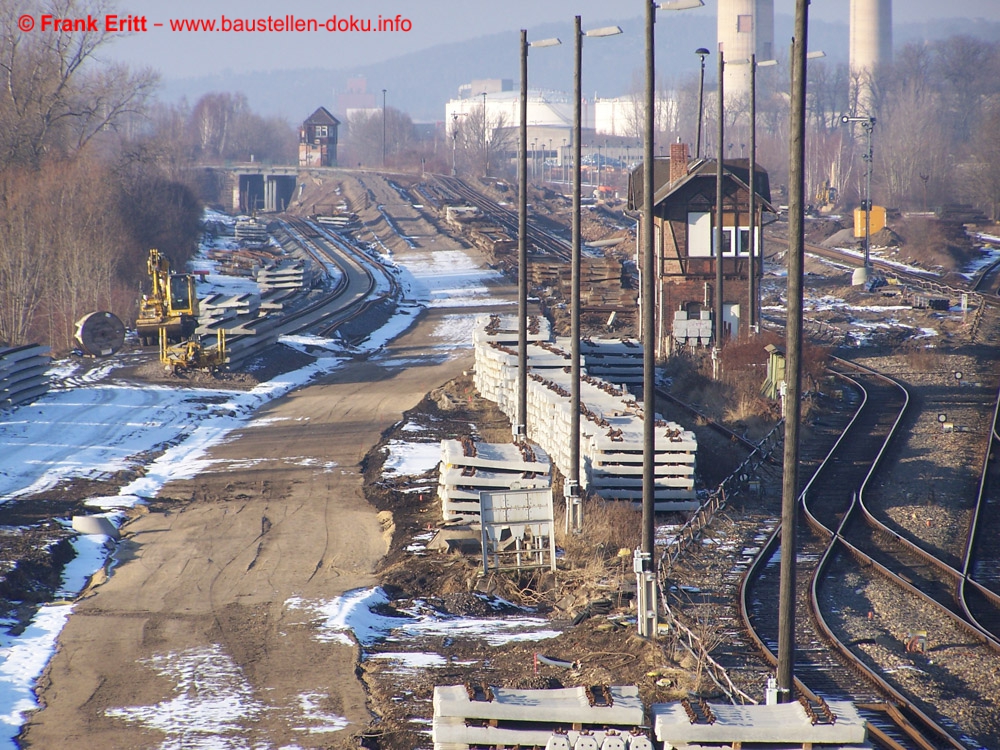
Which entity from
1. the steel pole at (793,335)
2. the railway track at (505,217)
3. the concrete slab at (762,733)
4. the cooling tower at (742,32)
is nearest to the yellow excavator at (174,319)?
the railway track at (505,217)

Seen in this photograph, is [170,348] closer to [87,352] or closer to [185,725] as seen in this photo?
[87,352]

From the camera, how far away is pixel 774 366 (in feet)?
98.9

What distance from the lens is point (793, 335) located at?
1046 centimetres

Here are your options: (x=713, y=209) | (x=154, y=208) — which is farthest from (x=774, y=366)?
(x=154, y=208)

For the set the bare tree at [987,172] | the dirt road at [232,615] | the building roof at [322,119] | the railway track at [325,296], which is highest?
the building roof at [322,119]

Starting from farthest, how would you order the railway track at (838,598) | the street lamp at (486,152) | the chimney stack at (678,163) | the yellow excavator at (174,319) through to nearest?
the street lamp at (486,152), the chimney stack at (678,163), the yellow excavator at (174,319), the railway track at (838,598)

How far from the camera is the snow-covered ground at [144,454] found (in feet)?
39.6

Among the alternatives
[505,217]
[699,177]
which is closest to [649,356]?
[699,177]

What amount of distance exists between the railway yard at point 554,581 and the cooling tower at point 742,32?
151312 mm

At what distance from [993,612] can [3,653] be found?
1218cm

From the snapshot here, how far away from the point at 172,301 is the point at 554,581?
2597 cm

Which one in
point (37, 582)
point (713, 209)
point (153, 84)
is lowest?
point (37, 582)

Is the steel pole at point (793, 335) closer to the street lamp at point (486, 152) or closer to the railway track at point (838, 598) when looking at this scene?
the railway track at point (838, 598)

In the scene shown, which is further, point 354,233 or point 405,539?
point 354,233
